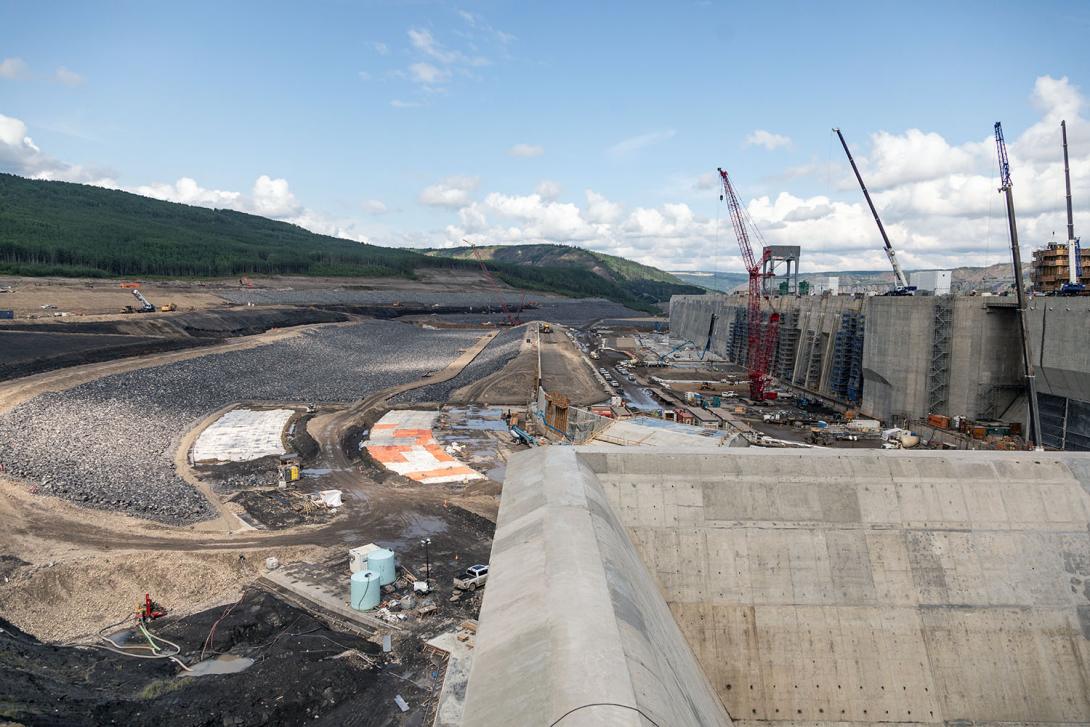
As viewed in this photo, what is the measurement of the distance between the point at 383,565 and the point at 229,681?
27.1ft

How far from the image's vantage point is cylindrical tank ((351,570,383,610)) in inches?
1074

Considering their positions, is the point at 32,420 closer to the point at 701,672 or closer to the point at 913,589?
the point at 701,672

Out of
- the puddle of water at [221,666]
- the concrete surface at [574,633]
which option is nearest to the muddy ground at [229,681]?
the puddle of water at [221,666]

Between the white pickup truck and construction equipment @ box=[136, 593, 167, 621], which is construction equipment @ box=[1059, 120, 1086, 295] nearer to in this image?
the white pickup truck

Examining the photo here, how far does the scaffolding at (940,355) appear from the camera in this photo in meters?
54.4

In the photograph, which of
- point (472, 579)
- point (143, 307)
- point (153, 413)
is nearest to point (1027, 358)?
point (472, 579)

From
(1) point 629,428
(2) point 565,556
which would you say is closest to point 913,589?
(2) point 565,556

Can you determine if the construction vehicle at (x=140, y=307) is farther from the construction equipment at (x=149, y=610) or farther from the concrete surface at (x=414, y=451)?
the construction equipment at (x=149, y=610)

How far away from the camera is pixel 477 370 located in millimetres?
90062

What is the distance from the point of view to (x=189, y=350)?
84875mm

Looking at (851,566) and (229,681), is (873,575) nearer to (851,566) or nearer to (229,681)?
(851,566)

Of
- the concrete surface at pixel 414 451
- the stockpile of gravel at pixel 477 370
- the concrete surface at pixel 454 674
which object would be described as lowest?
the concrete surface at pixel 454 674

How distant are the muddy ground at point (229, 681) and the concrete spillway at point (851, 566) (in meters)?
7.38

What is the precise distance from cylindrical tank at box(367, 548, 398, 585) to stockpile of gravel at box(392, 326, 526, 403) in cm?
4326
